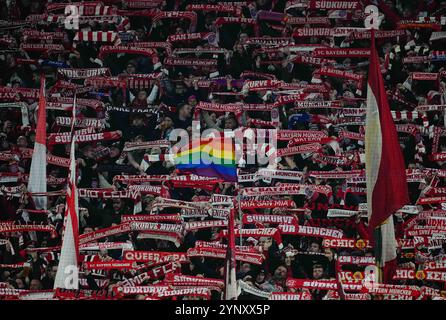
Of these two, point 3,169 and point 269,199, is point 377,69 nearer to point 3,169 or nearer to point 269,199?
point 269,199

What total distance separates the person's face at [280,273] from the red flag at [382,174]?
45.5 inches

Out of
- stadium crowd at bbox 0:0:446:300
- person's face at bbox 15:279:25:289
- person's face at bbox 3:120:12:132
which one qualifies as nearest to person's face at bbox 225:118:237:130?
stadium crowd at bbox 0:0:446:300

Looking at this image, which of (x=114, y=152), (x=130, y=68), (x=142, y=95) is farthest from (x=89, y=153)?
(x=130, y=68)

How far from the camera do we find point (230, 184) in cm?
1364

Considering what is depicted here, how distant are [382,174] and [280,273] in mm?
1688

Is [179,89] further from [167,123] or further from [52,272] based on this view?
[52,272]

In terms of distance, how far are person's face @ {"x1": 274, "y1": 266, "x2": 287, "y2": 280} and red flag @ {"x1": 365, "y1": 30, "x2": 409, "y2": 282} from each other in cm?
116

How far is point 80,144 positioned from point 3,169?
3.35 ft

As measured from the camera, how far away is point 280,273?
12516 millimetres

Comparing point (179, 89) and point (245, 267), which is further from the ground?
point (179, 89)

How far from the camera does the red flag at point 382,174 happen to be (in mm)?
11695

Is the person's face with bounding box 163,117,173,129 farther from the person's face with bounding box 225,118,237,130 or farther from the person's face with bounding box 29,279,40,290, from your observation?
the person's face with bounding box 29,279,40,290

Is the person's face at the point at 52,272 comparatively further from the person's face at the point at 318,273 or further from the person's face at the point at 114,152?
the person's face at the point at 318,273

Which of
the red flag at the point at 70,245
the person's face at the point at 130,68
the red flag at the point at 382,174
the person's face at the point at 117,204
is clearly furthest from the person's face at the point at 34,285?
the red flag at the point at 382,174
